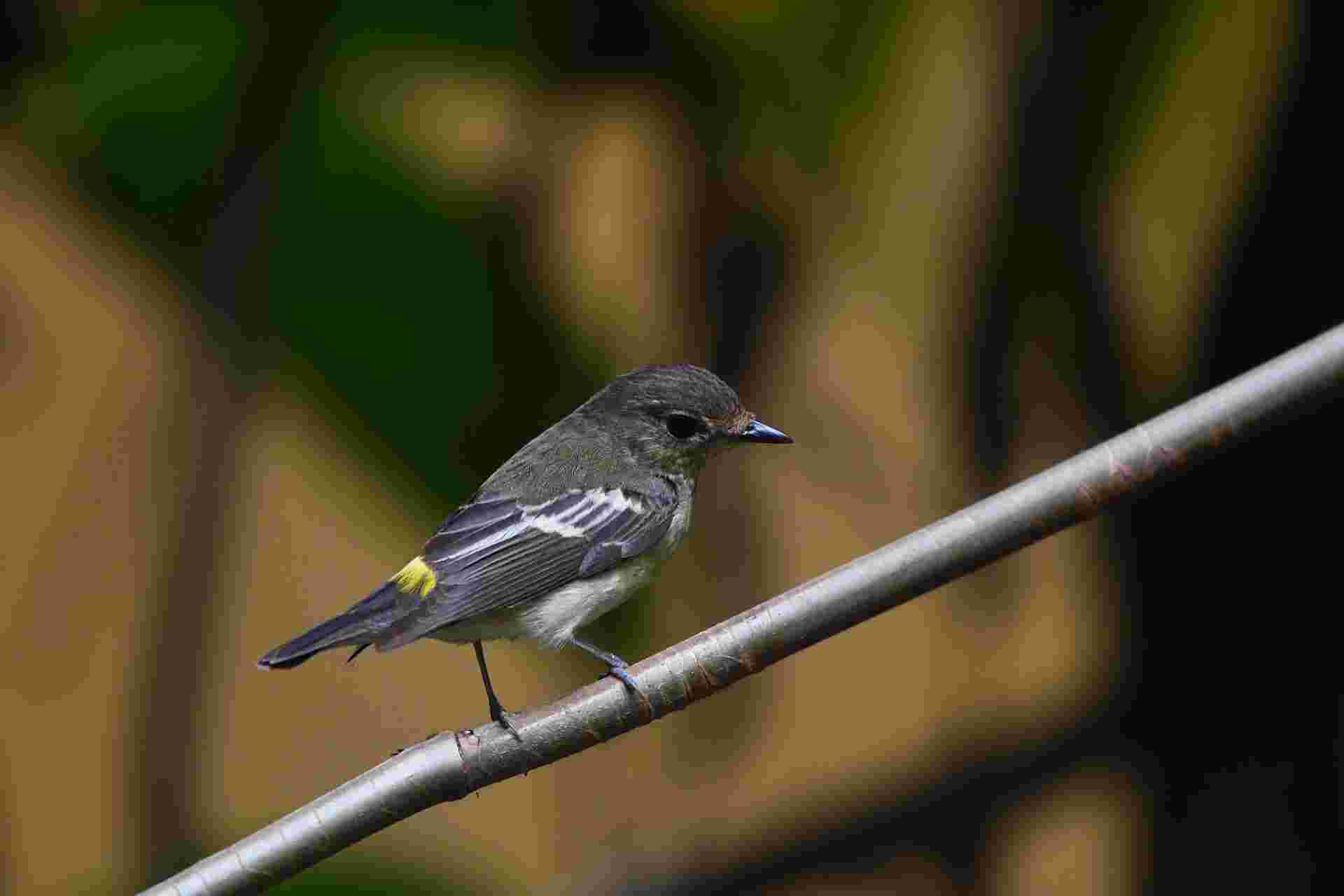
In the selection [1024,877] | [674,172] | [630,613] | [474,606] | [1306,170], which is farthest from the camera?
[1024,877]

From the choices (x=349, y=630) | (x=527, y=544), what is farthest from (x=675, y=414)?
(x=349, y=630)

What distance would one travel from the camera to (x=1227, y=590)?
1.61 meters

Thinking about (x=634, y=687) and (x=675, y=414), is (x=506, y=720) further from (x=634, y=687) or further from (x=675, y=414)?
(x=675, y=414)

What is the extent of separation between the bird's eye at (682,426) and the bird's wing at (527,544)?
49mm

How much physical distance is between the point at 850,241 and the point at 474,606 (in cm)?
99

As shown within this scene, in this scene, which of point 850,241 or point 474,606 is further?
point 850,241

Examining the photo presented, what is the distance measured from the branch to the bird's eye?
345 millimetres

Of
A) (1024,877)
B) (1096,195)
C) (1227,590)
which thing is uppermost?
(1096,195)

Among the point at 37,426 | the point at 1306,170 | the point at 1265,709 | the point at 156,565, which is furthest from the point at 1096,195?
the point at 37,426

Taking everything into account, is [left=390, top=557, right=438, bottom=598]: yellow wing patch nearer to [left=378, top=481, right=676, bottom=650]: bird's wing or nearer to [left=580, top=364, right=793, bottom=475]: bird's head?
[left=378, top=481, right=676, bottom=650]: bird's wing

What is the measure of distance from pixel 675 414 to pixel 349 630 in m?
0.34

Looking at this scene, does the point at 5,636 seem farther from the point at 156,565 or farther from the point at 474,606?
the point at 474,606

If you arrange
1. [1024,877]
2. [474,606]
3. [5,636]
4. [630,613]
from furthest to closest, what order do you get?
[1024,877]
[5,636]
[630,613]
[474,606]

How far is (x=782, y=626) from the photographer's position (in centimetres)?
75
